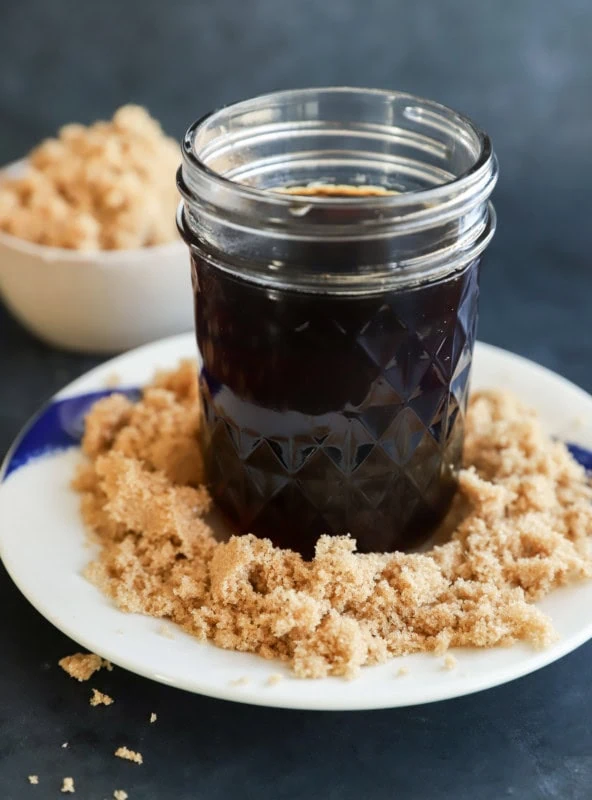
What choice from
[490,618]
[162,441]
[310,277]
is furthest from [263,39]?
[490,618]

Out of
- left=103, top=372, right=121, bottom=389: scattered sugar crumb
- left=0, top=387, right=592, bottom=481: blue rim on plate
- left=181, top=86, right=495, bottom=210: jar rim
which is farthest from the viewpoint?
left=103, top=372, right=121, bottom=389: scattered sugar crumb

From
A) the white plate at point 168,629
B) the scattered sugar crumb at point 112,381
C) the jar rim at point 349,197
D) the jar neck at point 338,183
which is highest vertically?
the jar rim at point 349,197

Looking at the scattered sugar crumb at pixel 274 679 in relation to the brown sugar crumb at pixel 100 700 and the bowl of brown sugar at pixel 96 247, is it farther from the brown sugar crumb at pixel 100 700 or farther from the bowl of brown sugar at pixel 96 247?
the bowl of brown sugar at pixel 96 247

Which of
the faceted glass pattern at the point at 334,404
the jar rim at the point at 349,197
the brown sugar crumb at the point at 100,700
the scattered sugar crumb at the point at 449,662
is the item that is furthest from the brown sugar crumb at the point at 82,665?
the jar rim at the point at 349,197

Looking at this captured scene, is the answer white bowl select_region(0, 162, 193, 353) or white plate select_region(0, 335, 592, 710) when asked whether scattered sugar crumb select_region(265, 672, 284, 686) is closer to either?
white plate select_region(0, 335, 592, 710)

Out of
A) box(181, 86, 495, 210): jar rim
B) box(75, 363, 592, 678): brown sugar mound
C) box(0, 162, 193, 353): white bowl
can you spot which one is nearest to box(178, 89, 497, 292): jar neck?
box(181, 86, 495, 210): jar rim

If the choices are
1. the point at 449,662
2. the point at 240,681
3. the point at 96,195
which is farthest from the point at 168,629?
the point at 96,195

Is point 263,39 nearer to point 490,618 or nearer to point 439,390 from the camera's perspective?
point 439,390

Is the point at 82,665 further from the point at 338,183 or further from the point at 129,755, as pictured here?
the point at 338,183
